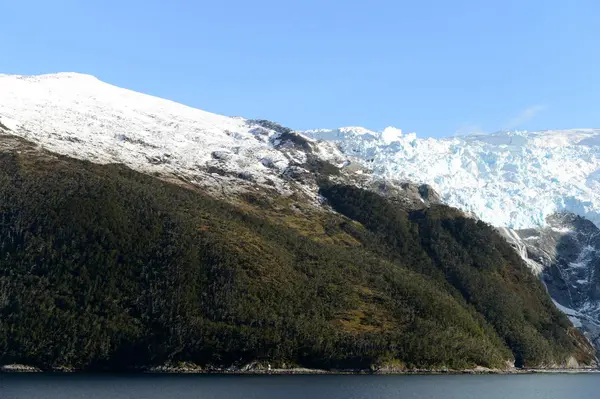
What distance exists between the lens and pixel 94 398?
139625mm

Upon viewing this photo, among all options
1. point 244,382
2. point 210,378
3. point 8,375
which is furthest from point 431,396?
point 8,375

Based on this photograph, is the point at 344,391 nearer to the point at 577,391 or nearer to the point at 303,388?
the point at 303,388

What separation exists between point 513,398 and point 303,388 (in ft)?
156

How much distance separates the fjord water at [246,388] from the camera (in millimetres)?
148625

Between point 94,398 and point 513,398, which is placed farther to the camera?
point 513,398

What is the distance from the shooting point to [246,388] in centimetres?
16488

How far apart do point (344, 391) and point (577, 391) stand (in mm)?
72214

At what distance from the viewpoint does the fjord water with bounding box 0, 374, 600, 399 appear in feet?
488

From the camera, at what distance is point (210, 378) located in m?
191

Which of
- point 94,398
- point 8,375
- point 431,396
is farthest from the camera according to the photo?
point 8,375

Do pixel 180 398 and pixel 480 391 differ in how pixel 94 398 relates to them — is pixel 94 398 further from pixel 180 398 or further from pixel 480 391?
pixel 480 391

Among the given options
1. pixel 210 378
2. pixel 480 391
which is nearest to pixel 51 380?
pixel 210 378

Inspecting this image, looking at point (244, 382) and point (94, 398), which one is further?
point (244, 382)

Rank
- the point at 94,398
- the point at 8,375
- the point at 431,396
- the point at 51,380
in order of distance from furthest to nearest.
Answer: the point at 8,375 → the point at 51,380 → the point at 431,396 → the point at 94,398
